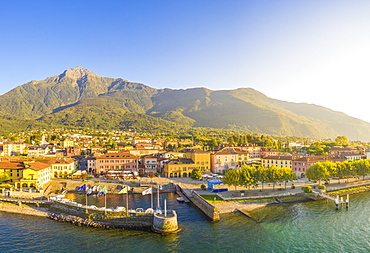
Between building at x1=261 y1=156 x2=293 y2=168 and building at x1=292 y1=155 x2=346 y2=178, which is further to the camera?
building at x1=261 y1=156 x2=293 y2=168

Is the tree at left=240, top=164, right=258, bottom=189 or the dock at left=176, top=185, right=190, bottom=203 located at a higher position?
the tree at left=240, top=164, right=258, bottom=189

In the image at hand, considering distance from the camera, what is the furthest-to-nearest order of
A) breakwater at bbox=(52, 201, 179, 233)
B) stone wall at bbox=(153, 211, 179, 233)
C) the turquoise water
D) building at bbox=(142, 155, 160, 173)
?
building at bbox=(142, 155, 160, 173) → breakwater at bbox=(52, 201, 179, 233) → stone wall at bbox=(153, 211, 179, 233) → the turquoise water

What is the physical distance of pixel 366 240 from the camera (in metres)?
33.0

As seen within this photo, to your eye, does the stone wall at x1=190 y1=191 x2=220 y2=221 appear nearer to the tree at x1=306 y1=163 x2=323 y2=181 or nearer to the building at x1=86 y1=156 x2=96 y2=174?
the tree at x1=306 y1=163 x2=323 y2=181

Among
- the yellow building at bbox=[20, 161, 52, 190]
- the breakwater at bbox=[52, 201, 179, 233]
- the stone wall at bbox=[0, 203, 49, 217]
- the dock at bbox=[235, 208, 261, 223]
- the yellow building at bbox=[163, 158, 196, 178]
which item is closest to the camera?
the breakwater at bbox=[52, 201, 179, 233]

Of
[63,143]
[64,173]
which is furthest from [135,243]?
[63,143]

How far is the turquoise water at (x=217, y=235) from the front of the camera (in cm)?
3069

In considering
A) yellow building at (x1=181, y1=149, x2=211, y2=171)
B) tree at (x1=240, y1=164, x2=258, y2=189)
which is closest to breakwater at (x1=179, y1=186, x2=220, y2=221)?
tree at (x1=240, y1=164, x2=258, y2=189)

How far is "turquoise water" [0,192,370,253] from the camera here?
3069 cm

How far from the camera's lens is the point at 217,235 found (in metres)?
34.0

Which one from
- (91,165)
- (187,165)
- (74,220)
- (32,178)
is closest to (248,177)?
(187,165)

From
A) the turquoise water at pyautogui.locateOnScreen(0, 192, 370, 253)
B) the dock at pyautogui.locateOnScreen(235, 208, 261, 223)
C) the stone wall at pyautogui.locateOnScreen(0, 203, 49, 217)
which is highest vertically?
the stone wall at pyautogui.locateOnScreen(0, 203, 49, 217)

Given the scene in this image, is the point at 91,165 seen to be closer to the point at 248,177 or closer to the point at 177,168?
the point at 177,168

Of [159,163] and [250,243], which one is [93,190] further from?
[250,243]
